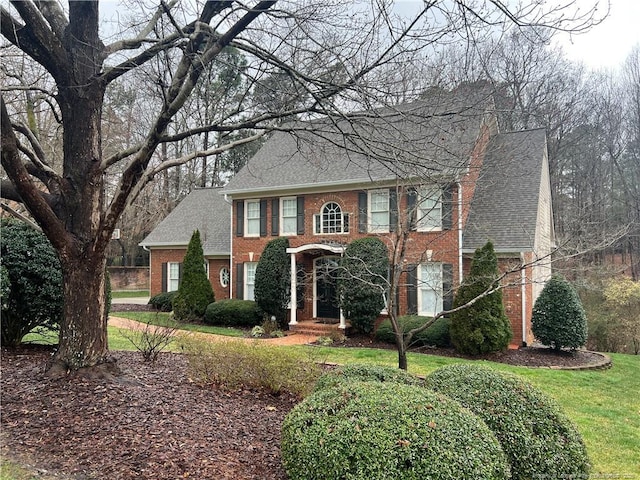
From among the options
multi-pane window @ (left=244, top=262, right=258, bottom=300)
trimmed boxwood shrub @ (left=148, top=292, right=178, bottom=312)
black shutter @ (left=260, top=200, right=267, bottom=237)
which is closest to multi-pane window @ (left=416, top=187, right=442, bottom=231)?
black shutter @ (left=260, top=200, right=267, bottom=237)

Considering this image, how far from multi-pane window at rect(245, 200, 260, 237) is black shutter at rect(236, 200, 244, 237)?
0.54 ft

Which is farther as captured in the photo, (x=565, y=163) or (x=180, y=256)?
(x=565, y=163)

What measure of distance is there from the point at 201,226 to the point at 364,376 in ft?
53.9

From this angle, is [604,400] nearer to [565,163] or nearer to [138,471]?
[138,471]

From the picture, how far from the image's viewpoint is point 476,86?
5.73 m

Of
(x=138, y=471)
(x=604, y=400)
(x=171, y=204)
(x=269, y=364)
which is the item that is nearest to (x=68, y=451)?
(x=138, y=471)

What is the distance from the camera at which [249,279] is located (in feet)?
53.3

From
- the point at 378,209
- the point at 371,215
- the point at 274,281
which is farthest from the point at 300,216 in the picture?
the point at 378,209

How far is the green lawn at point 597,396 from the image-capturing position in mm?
4874

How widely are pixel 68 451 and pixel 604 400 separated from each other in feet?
26.0

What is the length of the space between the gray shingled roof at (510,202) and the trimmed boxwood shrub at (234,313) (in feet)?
→ 23.1

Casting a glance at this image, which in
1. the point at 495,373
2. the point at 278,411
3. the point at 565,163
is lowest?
the point at 278,411

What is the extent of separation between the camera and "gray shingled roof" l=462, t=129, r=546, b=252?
480 inches

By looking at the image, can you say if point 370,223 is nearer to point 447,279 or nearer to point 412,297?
point 412,297
